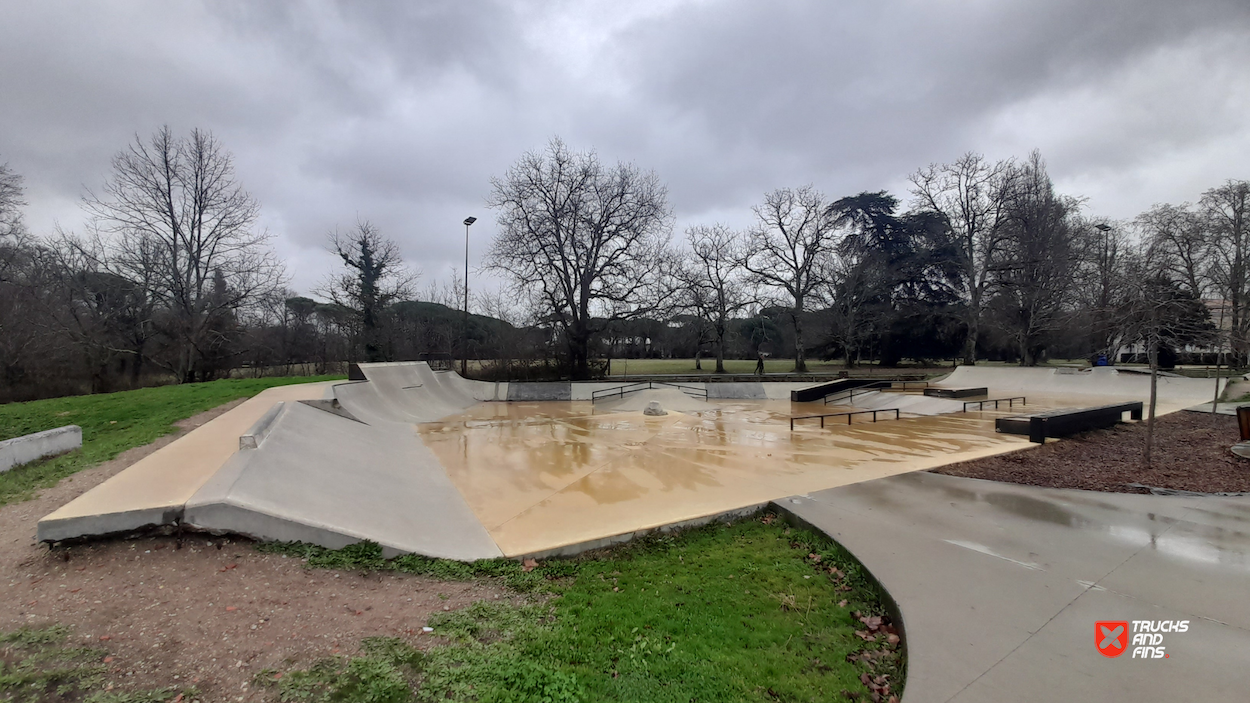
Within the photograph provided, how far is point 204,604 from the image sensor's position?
3.17 metres

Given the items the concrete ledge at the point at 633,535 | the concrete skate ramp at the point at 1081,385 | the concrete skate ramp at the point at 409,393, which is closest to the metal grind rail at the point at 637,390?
the concrete skate ramp at the point at 409,393

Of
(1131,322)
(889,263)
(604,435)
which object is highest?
(889,263)

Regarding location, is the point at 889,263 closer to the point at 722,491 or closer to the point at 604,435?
the point at 604,435

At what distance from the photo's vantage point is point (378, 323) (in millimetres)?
28094

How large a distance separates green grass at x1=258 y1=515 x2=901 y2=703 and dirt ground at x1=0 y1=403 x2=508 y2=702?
219mm

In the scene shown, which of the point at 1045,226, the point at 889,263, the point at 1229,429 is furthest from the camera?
the point at 889,263

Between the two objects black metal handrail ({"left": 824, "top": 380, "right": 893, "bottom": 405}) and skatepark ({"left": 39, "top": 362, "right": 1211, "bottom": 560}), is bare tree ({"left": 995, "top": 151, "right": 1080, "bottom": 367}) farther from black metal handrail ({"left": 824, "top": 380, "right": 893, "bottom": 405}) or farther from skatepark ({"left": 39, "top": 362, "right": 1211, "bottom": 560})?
black metal handrail ({"left": 824, "top": 380, "right": 893, "bottom": 405})

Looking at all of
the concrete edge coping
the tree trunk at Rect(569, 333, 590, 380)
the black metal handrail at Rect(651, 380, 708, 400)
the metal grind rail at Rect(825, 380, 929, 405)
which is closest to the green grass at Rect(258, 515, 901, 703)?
the concrete edge coping

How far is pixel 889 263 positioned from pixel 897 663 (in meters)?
39.4

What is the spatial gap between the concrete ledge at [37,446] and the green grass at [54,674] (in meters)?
6.35

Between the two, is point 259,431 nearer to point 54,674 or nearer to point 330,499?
point 330,499

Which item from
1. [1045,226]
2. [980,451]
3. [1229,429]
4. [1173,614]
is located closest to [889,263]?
[1045,226]

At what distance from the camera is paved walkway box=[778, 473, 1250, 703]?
2648 mm

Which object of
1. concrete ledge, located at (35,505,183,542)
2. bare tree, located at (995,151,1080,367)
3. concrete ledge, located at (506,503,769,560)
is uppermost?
bare tree, located at (995,151,1080,367)
